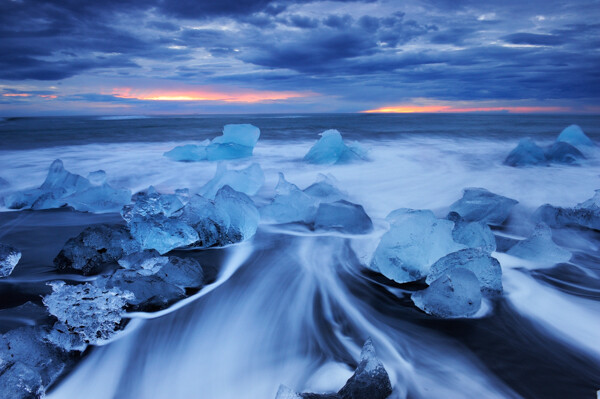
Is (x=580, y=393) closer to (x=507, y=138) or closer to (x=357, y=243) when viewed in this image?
(x=357, y=243)

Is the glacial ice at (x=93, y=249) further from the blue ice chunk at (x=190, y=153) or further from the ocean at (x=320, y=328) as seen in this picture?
the blue ice chunk at (x=190, y=153)

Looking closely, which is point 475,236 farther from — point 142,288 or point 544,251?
point 142,288

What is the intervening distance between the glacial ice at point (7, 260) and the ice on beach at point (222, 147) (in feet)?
16.2

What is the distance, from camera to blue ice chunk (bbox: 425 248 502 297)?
2152mm

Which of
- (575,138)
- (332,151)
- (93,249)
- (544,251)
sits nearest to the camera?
(93,249)

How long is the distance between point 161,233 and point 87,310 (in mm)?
1017

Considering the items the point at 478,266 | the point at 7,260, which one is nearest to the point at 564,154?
the point at 478,266

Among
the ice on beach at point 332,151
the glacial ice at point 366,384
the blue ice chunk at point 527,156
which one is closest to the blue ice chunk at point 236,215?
the glacial ice at point 366,384

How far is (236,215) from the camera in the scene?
3125 mm

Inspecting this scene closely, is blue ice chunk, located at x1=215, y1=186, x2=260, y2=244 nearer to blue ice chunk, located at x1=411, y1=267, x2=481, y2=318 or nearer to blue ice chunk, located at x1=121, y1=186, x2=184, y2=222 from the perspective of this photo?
blue ice chunk, located at x1=121, y1=186, x2=184, y2=222

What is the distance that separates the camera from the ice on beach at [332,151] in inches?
269

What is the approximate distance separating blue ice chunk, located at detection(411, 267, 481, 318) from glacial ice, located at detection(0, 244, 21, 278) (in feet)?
8.64

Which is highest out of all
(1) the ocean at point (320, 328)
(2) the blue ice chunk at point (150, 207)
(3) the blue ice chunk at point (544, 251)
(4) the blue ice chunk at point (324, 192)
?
(2) the blue ice chunk at point (150, 207)

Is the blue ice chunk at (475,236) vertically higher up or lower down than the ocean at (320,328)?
higher up
